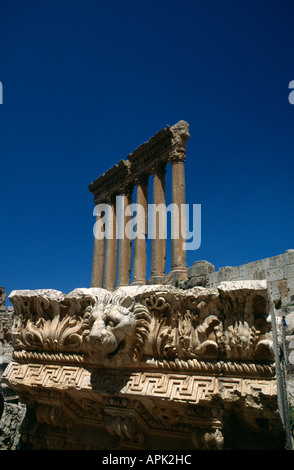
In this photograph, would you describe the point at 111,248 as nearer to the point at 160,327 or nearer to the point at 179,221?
the point at 179,221

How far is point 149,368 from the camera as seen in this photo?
2850 millimetres

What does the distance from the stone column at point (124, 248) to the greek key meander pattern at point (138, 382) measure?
15732mm

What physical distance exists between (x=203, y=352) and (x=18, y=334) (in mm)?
1870

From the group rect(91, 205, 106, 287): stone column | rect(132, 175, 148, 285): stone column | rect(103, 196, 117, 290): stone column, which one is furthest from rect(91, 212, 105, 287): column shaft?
rect(132, 175, 148, 285): stone column

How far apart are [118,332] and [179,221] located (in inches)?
545

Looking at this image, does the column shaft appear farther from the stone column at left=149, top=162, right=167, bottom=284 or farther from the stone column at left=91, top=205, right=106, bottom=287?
the stone column at left=149, top=162, right=167, bottom=284

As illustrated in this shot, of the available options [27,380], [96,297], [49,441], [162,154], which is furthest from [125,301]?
[162,154]

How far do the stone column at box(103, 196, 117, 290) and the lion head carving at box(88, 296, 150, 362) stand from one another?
682 inches

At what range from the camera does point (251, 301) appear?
2531 millimetres

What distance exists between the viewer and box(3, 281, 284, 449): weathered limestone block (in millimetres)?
2518

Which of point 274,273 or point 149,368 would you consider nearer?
point 149,368

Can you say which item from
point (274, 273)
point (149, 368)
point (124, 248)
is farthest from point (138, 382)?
point (124, 248)

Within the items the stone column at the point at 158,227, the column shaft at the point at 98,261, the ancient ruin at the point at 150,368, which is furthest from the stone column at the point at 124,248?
the ancient ruin at the point at 150,368

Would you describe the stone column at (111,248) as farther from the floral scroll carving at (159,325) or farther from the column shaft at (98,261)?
the floral scroll carving at (159,325)
